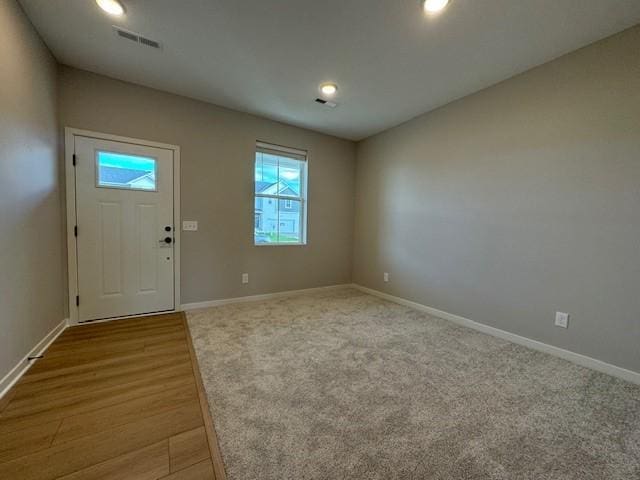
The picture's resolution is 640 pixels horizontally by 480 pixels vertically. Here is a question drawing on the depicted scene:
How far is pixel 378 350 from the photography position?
7.76 feet

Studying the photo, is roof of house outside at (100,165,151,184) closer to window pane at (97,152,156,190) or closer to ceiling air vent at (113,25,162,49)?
window pane at (97,152,156,190)

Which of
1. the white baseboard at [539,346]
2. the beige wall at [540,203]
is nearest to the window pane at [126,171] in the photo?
the beige wall at [540,203]

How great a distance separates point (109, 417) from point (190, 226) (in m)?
2.20

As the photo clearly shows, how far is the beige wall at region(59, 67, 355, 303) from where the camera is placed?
2.82 m

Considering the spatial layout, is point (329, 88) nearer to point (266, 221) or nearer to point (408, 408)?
point (266, 221)

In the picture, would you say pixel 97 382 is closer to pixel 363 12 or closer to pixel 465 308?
pixel 363 12

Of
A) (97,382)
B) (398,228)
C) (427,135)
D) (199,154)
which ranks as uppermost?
(427,135)

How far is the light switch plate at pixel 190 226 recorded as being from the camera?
3.26 meters

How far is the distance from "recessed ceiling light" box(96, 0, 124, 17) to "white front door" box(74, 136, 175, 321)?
4.25 ft

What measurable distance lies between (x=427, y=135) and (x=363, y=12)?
6.38 feet

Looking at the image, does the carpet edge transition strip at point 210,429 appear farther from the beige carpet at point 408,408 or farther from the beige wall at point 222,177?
the beige wall at point 222,177

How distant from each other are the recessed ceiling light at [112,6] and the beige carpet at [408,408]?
2.70m

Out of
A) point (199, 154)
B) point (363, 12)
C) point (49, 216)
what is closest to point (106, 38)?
point (199, 154)

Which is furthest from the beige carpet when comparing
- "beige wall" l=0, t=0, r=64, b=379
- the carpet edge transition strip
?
"beige wall" l=0, t=0, r=64, b=379
